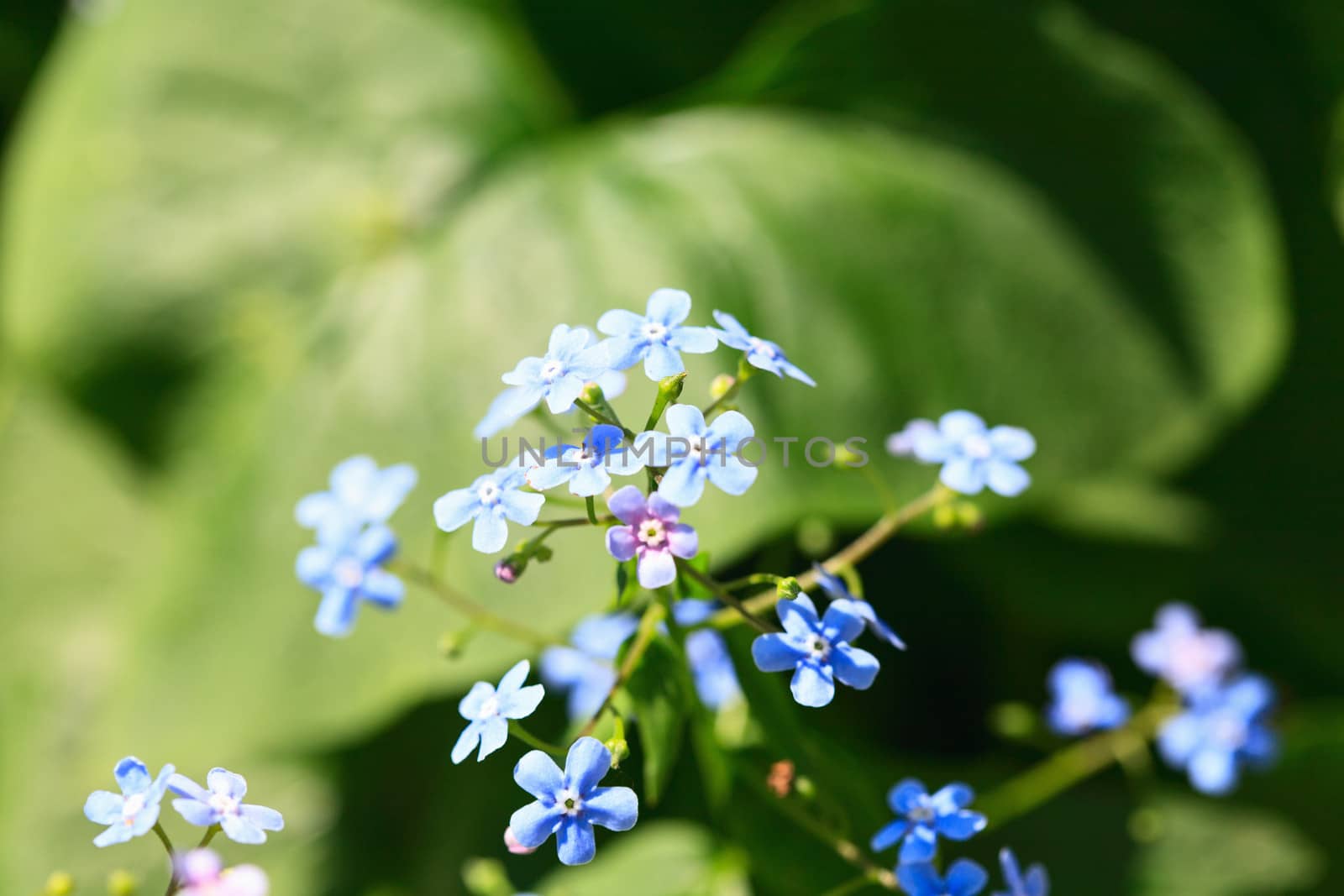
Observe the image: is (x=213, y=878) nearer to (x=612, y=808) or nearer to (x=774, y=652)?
(x=612, y=808)

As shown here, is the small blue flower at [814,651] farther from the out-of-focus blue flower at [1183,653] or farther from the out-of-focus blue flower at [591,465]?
the out-of-focus blue flower at [1183,653]

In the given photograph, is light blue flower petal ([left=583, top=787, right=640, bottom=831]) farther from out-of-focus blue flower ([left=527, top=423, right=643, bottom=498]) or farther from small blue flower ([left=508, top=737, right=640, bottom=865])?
out-of-focus blue flower ([left=527, top=423, right=643, bottom=498])

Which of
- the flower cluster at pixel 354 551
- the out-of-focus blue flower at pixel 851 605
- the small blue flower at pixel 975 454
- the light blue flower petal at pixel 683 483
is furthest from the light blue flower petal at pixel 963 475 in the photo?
the flower cluster at pixel 354 551

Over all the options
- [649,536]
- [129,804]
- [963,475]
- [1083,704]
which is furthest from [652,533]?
[1083,704]

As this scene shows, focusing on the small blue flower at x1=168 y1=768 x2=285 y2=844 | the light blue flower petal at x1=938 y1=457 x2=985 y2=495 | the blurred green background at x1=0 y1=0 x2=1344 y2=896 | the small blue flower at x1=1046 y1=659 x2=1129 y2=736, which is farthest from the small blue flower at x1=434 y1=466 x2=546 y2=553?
the small blue flower at x1=1046 y1=659 x2=1129 y2=736

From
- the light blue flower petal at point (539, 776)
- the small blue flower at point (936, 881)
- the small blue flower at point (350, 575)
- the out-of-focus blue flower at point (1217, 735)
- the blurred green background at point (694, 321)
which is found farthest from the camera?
the blurred green background at point (694, 321)

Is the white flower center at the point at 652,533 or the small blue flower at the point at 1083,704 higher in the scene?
the white flower center at the point at 652,533
